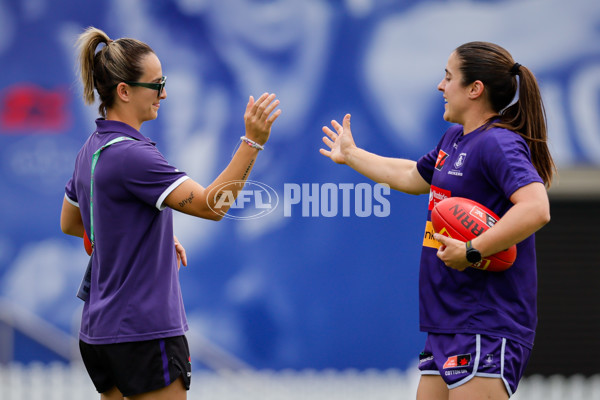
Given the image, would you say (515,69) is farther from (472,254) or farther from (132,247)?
(132,247)

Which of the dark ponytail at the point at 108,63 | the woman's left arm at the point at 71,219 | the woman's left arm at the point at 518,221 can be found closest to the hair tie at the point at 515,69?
the woman's left arm at the point at 518,221

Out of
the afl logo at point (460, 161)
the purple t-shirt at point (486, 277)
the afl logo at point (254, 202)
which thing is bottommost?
the purple t-shirt at point (486, 277)

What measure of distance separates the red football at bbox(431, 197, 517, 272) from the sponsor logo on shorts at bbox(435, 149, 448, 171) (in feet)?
0.85

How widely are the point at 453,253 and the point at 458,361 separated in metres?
0.45

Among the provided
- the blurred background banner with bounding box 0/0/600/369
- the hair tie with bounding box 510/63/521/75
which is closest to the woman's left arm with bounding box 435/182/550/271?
the hair tie with bounding box 510/63/521/75

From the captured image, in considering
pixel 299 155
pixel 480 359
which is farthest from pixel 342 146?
pixel 299 155

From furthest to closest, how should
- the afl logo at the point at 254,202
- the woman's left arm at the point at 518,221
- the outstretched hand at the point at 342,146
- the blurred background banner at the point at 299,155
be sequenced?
1. the blurred background banner at the point at 299,155
2. the afl logo at the point at 254,202
3. the outstretched hand at the point at 342,146
4. the woman's left arm at the point at 518,221

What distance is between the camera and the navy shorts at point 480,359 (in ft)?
9.47

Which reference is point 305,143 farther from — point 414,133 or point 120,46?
point 120,46

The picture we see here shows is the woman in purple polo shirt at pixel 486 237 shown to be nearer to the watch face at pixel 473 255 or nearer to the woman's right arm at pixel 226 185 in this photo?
the watch face at pixel 473 255

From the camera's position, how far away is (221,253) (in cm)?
724

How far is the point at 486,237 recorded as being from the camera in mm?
2787

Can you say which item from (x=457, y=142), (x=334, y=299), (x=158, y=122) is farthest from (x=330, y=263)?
(x=457, y=142)

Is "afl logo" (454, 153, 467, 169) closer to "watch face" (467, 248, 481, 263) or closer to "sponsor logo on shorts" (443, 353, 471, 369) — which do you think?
"watch face" (467, 248, 481, 263)
